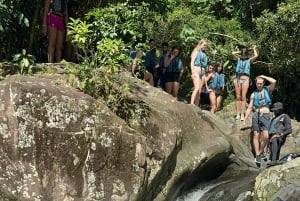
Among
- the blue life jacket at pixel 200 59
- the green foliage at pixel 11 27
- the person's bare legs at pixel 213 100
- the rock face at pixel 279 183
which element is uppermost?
the green foliage at pixel 11 27

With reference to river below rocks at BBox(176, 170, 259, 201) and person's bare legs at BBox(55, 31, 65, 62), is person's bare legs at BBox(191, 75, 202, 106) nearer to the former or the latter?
river below rocks at BBox(176, 170, 259, 201)

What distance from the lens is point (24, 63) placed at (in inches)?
342

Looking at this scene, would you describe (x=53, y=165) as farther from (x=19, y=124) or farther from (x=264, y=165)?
(x=264, y=165)

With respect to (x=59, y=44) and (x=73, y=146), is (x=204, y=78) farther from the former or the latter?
(x=73, y=146)

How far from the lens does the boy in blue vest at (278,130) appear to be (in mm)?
11234

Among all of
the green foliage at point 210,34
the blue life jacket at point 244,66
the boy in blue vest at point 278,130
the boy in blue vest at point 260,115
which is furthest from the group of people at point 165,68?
the green foliage at point 210,34

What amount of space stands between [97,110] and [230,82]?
31.5 ft

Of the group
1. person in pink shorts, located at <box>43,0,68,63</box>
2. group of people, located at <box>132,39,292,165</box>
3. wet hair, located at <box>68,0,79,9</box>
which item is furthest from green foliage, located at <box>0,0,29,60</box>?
group of people, located at <box>132,39,292,165</box>

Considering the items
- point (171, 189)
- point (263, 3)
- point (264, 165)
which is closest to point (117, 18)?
point (171, 189)

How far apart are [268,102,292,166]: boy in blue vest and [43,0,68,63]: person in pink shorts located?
4.29 m

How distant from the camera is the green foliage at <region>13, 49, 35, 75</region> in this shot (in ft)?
28.5

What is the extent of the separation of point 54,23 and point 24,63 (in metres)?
1.37

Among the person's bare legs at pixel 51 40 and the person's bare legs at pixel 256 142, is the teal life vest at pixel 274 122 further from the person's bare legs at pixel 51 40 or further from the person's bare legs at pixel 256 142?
the person's bare legs at pixel 51 40

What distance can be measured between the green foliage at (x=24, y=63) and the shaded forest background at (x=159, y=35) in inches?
0.6
